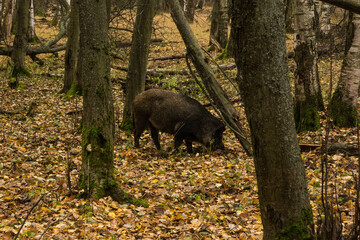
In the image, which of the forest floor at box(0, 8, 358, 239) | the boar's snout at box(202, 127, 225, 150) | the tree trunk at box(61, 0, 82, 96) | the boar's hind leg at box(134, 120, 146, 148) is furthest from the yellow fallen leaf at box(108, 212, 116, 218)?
the tree trunk at box(61, 0, 82, 96)

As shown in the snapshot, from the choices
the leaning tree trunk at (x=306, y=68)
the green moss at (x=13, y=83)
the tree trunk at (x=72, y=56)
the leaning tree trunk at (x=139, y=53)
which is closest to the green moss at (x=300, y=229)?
the leaning tree trunk at (x=306, y=68)

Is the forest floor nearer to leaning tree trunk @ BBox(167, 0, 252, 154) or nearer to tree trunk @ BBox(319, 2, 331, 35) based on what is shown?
leaning tree trunk @ BBox(167, 0, 252, 154)

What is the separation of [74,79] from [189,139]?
293 inches

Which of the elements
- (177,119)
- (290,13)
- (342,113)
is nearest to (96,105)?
(177,119)

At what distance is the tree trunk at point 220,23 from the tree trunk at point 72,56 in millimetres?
10178

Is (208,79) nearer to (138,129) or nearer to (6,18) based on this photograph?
(138,129)

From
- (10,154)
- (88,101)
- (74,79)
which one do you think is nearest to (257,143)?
(88,101)

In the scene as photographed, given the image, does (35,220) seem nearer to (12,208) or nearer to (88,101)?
(12,208)

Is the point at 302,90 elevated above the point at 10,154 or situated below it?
above

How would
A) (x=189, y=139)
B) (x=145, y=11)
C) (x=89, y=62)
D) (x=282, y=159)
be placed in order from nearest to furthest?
(x=282, y=159) → (x=89, y=62) → (x=189, y=139) → (x=145, y=11)

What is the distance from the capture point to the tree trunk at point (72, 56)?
14634mm

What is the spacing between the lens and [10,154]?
8969 mm

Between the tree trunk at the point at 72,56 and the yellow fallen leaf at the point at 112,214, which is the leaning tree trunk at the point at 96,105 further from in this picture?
the tree trunk at the point at 72,56

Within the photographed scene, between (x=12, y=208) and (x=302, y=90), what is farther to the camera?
(x=302, y=90)
